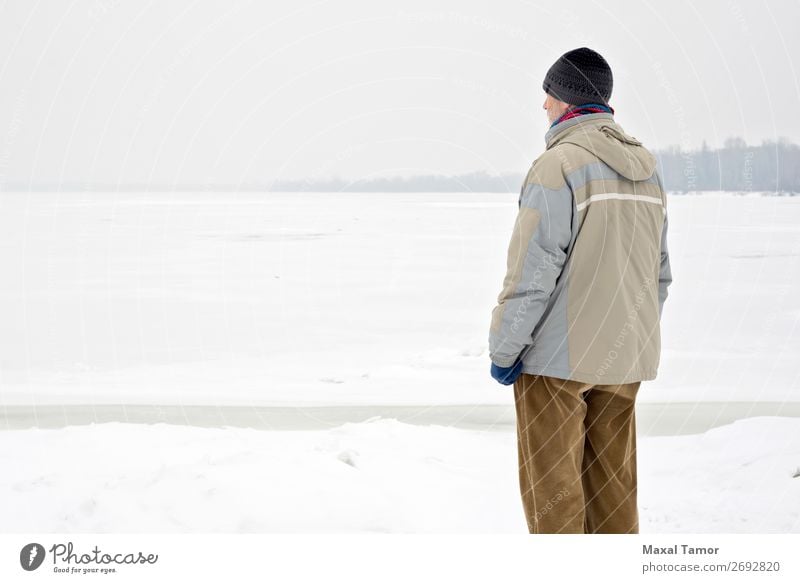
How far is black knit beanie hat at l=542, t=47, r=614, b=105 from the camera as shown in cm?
228

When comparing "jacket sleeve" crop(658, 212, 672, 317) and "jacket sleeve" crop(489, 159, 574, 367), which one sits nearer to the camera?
"jacket sleeve" crop(489, 159, 574, 367)

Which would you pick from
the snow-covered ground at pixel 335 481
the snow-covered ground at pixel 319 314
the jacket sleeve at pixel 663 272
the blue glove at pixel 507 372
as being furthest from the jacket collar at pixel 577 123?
the snow-covered ground at pixel 319 314

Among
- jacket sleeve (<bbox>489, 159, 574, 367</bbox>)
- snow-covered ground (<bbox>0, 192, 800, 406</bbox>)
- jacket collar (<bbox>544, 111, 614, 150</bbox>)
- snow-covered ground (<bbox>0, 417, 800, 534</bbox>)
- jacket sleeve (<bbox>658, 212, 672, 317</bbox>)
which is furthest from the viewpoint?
snow-covered ground (<bbox>0, 192, 800, 406</bbox>)

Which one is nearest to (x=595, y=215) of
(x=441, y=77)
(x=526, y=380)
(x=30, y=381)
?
(x=526, y=380)

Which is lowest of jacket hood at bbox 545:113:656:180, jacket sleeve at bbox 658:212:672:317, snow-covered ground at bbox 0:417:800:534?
snow-covered ground at bbox 0:417:800:534

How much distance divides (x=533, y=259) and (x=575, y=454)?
2.09 ft

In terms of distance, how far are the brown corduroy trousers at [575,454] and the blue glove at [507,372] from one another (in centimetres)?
5

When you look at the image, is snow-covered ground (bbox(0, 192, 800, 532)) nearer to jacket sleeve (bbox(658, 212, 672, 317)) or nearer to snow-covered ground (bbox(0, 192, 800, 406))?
snow-covered ground (bbox(0, 192, 800, 406))

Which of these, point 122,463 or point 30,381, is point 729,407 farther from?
point 30,381

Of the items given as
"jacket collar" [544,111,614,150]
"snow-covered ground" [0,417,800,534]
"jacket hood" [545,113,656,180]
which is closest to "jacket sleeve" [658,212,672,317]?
"jacket hood" [545,113,656,180]

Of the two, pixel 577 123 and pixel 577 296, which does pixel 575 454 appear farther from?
pixel 577 123

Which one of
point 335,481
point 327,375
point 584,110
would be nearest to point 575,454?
point 584,110

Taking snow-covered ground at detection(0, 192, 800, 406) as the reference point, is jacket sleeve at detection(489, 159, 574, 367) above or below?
above

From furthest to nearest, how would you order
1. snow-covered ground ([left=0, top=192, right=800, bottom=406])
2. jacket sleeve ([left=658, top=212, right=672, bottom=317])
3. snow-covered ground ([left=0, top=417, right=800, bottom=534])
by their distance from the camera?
snow-covered ground ([left=0, top=192, right=800, bottom=406]) < snow-covered ground ([left=0, top=417, right=800, bottom=534]) < jacket sleeve ([left=658, top=212, right=672, bottom=317])
